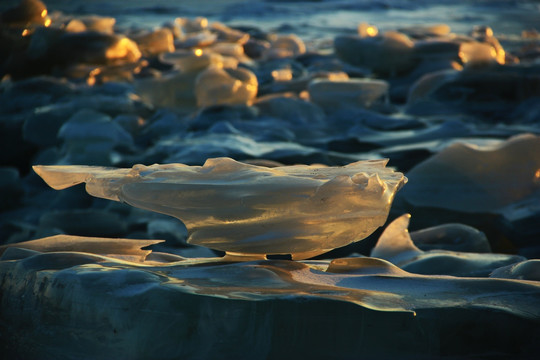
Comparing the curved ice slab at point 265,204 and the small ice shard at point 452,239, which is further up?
the curved ice slab at point 265,204

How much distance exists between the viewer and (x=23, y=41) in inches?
180

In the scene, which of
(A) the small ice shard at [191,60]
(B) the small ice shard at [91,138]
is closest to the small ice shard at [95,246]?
(B) the small ice shard at [91,138]

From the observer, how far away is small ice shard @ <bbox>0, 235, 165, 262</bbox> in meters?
1.48

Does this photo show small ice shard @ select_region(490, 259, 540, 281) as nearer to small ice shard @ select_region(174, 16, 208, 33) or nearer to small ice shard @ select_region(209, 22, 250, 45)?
small ice shard @ select_region(209, 22, 250, 45)

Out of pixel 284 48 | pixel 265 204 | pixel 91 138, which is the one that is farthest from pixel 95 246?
pixel 284 48

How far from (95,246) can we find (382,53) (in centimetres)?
Answer: 465

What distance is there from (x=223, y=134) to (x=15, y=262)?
2.47 meters

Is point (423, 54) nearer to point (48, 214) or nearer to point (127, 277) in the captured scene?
point (48, 214)

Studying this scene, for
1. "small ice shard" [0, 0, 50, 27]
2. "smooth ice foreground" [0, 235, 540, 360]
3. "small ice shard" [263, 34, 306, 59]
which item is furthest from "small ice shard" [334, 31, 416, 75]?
"smooth ice foreground" [0, 235, 540, 360]

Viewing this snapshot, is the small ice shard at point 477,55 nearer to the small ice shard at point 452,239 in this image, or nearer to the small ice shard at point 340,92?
the small ice shard at point 340,92

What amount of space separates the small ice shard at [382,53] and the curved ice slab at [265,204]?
4.55 metres

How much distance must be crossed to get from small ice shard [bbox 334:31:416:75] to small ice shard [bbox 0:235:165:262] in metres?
4.50

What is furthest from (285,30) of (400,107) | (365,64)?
(400,107)

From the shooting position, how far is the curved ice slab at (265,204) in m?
1.27
